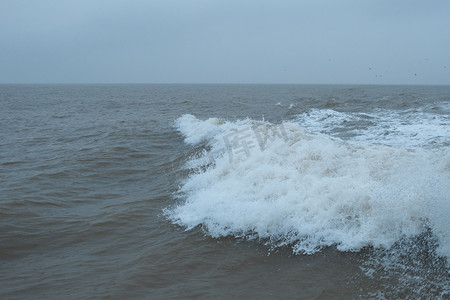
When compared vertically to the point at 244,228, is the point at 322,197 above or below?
above

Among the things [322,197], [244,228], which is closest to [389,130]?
[322,197]

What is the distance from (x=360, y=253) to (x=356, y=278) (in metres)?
0.52

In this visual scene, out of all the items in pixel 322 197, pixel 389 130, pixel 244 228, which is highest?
pixel 389 130

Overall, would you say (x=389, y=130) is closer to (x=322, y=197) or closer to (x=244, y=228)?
(x=322, y=197)

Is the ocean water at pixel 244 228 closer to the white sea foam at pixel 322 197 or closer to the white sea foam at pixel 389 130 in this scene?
the white sea foam at pixel 322 197

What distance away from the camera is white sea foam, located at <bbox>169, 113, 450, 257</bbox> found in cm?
434

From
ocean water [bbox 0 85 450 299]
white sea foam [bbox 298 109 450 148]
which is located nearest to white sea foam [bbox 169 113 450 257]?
ocean water [bbox 0 85 450 299]

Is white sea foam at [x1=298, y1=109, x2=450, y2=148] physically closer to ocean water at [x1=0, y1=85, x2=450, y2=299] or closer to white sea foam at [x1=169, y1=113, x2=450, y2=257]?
ocean water at [x1=0, y1=85, x2=450, y2=299]

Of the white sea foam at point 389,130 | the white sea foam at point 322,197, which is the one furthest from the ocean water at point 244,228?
the white sea foam at point 389,130

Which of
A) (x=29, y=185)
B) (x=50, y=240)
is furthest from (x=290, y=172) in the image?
(x=29, y=185)

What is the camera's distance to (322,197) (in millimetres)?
4969

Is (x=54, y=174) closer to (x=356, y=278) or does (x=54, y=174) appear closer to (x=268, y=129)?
(x=268, y=129)

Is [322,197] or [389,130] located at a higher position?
[389,130]

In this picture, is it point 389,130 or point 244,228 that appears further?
point 389,130
